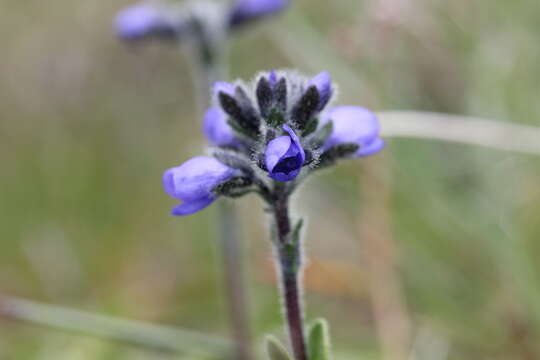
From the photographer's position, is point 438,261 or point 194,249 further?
point 194,249

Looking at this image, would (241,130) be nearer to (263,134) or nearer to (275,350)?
(263,134)

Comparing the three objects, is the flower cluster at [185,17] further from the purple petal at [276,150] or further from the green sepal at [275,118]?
the purple petal at [276,150]

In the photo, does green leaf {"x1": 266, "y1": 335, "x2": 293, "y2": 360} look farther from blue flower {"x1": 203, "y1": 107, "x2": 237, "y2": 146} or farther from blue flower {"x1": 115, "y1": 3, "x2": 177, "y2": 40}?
blue flower {"x1": 115, "y1": 3, "x2": 177, "y2": 40}

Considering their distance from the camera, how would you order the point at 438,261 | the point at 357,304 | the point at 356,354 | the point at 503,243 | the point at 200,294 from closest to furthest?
1. the point at 503,243
2. the point at 356,354
3. the point at 438,261
4. the point at 357,304
5. the point at 200,294

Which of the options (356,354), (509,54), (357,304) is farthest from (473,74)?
(356,354)

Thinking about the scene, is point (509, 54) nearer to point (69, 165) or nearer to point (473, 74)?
point (473, 74)

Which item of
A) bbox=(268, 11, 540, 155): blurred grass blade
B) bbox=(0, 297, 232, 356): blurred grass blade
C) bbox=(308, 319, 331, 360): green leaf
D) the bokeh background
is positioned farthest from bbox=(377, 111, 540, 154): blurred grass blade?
bbox=(308, 319, 331, 360): green leaf
